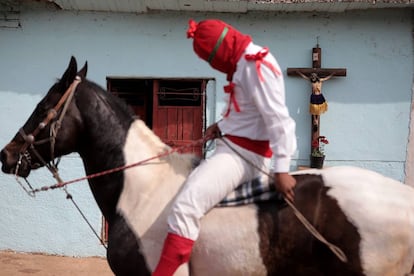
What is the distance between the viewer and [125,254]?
9.26 ft

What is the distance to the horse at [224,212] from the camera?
8.84 ft

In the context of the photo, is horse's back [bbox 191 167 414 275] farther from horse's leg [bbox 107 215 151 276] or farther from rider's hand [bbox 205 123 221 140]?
rider's hand [bbox 205 123 221 140]

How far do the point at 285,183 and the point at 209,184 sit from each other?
16.9 inches

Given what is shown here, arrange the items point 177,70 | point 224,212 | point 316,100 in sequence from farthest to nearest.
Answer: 1. point 177,70
2. point 316,100
3. point 224,212

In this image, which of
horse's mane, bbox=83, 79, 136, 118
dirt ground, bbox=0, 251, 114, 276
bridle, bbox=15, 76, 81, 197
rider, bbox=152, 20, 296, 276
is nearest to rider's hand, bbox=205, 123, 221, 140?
rider, bbox=152, 20, 296, 276

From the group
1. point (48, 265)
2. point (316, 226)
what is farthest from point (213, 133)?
point (48, 265)

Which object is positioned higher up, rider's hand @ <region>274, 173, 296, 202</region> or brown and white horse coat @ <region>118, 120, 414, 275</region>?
rider's hand @ <region>274, 173, 296, 202</region>

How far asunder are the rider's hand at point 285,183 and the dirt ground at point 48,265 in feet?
13.7

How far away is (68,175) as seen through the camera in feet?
22.0

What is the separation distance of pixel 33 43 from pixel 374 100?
488 centimetres

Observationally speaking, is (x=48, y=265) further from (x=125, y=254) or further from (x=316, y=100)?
(x=316, y=100)

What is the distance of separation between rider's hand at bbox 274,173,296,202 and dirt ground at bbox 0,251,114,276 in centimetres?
417

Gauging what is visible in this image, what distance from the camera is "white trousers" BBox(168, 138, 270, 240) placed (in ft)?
8.63

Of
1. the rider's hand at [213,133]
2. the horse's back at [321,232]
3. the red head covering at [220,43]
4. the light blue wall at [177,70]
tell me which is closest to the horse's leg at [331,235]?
the horse's back at [321,232]
